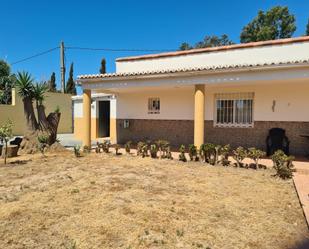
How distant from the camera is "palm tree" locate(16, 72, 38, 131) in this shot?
13.3 m

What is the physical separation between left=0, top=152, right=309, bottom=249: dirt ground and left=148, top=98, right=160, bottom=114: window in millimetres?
6480

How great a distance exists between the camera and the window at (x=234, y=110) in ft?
41.7

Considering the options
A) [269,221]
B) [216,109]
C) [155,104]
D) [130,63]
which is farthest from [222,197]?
[130,63]

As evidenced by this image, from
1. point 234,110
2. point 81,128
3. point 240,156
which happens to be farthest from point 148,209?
point 81,128

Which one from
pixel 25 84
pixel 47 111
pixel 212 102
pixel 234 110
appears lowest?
pixel 234 110

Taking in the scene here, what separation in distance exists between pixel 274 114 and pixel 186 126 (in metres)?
4.30

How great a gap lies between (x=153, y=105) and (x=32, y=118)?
6405 millimetres

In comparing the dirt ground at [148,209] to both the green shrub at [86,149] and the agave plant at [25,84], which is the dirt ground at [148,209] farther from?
the agave plant at [25,84]

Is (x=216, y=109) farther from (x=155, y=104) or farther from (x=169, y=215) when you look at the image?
(x=169, y=215)

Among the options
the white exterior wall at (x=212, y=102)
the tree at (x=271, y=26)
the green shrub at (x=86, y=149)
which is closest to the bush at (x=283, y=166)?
the white exterior wall at (x=212, y=102)

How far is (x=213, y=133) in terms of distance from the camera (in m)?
13.5

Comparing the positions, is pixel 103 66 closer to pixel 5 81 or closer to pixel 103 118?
pixel 5 81

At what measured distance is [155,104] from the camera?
15.4 meters

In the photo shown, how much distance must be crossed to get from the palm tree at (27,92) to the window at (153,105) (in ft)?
20.0
